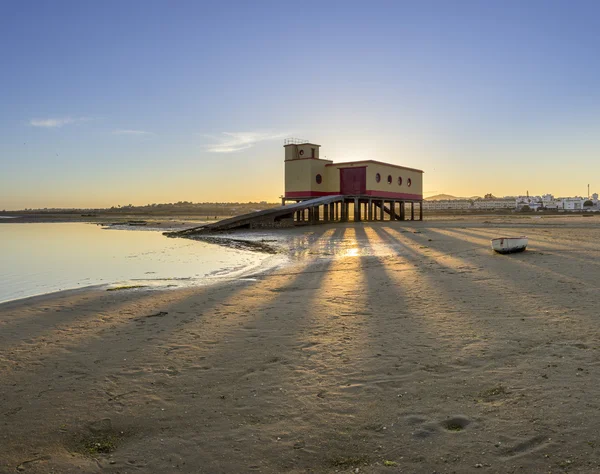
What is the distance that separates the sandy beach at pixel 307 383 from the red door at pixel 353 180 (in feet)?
104

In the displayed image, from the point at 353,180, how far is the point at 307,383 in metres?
36.6

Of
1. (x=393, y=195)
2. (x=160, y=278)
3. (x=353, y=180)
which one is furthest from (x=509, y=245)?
(x=393, y=195)

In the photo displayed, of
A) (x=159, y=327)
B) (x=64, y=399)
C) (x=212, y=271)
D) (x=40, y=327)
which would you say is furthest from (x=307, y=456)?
(x=212, y=271)

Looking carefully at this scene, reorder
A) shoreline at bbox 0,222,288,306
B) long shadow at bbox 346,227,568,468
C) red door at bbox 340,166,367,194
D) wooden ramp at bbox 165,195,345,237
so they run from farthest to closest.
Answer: red door at bbox 340,166,367,194 → wooden ramp at bbox 165,195,345,237 → shoreline at bbox 0,222,288,306 → long shadow at bbox 346,227,568,468

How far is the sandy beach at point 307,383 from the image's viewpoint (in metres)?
3.19

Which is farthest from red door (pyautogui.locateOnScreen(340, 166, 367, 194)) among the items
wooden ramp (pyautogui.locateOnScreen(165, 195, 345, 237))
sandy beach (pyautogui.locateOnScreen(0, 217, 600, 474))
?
sandy beach (pyautogui.locateOnScreen(0, 217, 600, 474))

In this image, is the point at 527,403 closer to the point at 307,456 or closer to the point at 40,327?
the point at 307,456

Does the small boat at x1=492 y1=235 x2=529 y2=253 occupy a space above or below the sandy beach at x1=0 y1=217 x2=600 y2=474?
above

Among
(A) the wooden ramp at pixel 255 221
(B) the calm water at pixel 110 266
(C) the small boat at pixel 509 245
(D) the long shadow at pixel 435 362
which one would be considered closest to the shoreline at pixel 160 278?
(B) the calm water at pixel 110 266

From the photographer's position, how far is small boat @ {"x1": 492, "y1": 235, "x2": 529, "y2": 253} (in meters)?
13.6

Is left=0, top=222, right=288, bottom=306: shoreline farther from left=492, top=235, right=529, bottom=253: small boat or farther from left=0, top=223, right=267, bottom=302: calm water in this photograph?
left=492, top=235, right=529, bottom=253: small boat

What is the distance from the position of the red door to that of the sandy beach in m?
31.6

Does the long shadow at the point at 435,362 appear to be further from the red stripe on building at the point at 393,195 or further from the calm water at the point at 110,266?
the red stripe on building at the point at 393,195

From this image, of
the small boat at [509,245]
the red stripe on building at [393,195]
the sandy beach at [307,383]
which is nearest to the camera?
the sandy beach at [307,383]
